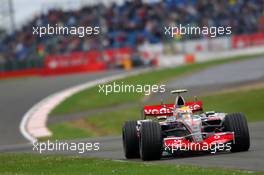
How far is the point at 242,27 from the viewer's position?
198 ft

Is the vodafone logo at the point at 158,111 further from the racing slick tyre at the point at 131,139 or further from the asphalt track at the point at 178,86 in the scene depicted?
the asphalt track at the point at 178,86

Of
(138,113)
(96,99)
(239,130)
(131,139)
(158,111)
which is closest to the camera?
(239,130)

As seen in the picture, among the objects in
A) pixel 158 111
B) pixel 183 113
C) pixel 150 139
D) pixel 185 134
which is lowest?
pixel 185 134

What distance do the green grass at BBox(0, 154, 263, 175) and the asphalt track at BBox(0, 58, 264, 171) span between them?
617mm

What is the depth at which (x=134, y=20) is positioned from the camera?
56375mm

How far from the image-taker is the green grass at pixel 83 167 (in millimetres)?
12609

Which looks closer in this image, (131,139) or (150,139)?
(150,139)

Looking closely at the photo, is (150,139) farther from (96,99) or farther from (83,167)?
(96,99)

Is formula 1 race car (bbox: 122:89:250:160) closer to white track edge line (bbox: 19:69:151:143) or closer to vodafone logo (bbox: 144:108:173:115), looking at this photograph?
vodafone logo (bbox: 144:108:173:115)

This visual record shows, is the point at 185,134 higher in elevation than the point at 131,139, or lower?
higher

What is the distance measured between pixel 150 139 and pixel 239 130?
62.8 inches

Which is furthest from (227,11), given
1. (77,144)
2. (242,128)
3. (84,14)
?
(242,128)

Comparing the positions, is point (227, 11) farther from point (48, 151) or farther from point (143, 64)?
point (48, 151)

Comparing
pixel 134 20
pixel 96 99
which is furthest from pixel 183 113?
pixel 134 20
